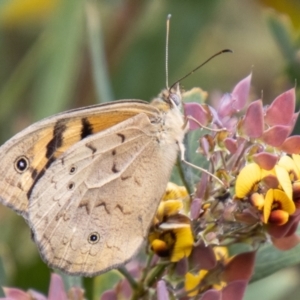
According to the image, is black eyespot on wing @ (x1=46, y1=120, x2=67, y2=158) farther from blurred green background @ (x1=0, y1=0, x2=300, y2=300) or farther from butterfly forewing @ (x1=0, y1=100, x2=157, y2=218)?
blurred green background @ (x1=0, y1=0, x2=300, y2=300)

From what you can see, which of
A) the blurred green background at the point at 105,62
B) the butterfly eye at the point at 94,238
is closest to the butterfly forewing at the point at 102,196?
the butterfly eye at the point at 94,238

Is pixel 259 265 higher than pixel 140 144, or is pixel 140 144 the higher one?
pixel 140 144

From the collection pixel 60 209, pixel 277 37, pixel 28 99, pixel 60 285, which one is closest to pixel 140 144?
pixel 60 209

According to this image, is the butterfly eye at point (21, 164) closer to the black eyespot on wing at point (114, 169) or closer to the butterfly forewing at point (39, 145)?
the butterfly forewing at point (39, 145)

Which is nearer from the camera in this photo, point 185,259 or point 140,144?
point 185,259

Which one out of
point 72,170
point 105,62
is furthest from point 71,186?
point 105,62

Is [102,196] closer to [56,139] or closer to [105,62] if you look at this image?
[56,139]

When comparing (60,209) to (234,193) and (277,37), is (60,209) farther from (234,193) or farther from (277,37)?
(277,37)

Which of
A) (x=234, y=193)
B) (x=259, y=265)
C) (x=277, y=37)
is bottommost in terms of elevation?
(x=259, y=265)
